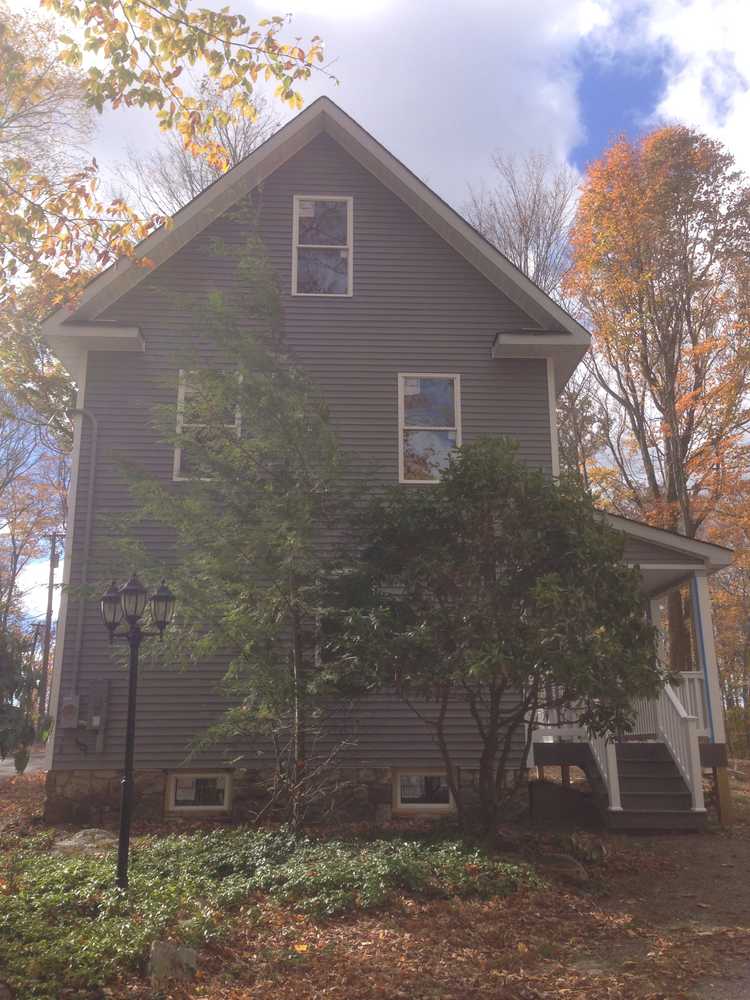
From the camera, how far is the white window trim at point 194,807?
11172mm

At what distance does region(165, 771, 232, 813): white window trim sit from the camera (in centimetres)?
1117

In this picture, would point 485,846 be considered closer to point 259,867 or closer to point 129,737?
point 259,867

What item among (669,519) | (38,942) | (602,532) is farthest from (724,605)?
(38,942)

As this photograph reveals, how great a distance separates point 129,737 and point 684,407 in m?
15.1

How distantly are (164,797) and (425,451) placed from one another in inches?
229

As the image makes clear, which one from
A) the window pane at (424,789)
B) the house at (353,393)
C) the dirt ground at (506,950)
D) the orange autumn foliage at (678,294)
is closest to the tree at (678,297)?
the orange autumn foliage at (678,294)

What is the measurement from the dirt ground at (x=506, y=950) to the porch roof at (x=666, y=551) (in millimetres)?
4358

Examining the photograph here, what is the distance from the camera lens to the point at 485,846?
27.6 feet

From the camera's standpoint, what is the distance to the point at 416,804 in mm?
11422

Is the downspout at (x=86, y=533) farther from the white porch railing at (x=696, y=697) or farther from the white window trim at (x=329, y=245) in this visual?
the white porch railing at (x=696, y=697)

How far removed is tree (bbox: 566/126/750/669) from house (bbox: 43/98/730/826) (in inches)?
261

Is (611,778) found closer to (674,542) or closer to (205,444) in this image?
(674,542)

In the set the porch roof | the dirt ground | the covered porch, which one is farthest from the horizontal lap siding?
the dirt ground

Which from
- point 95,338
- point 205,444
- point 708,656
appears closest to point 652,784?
point 708,656
